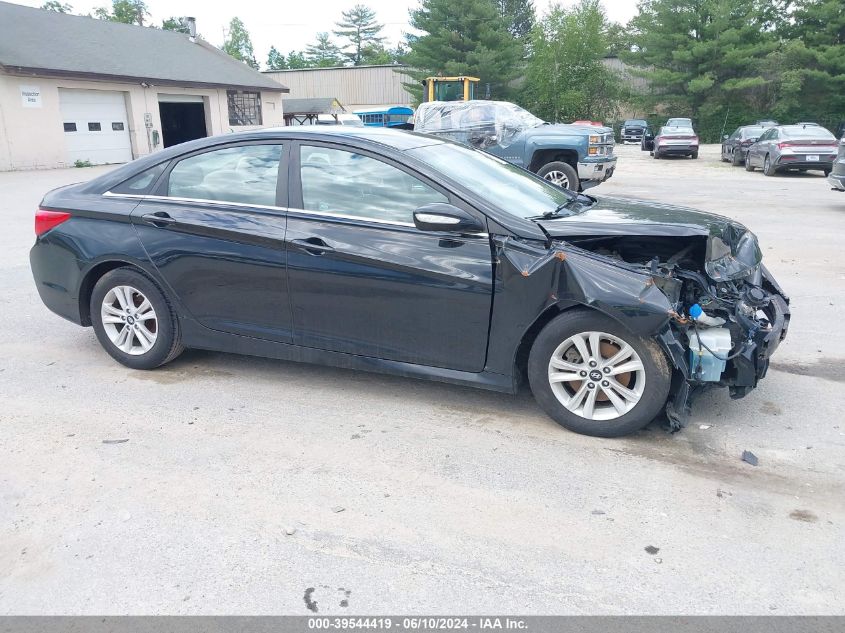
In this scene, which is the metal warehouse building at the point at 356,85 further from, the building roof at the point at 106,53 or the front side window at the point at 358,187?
the front side window at the point at 358,187

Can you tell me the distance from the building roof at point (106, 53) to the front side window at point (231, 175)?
22520 mm

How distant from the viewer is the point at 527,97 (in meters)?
51.8

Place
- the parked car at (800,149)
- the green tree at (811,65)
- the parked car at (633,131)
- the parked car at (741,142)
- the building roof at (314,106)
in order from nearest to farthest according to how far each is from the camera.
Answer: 1. the parked car at (800,149)
2. the parked car at (741,142)
3. the green tree at (811,65)
4. the parked car at (633,131)
5. the building roof at (314,106)

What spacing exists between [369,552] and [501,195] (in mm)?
2345

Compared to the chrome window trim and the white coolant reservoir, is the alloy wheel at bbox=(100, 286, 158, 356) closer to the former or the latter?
the chrome window trim

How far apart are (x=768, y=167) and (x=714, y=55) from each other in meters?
27.4

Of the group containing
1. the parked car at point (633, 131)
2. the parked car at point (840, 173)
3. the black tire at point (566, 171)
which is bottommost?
the parked car at point (633, 131)

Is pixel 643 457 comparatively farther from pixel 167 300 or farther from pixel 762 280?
pixel 167 300

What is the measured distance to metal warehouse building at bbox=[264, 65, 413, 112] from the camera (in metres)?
57.0

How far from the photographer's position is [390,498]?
3.33 m

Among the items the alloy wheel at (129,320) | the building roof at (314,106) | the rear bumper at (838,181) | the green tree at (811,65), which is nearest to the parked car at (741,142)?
the rear bumper at (838,181)

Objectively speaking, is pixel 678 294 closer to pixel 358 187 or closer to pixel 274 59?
pixel 358 187

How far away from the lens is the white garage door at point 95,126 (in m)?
25.4

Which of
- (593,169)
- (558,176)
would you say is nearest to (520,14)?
(558,176)
